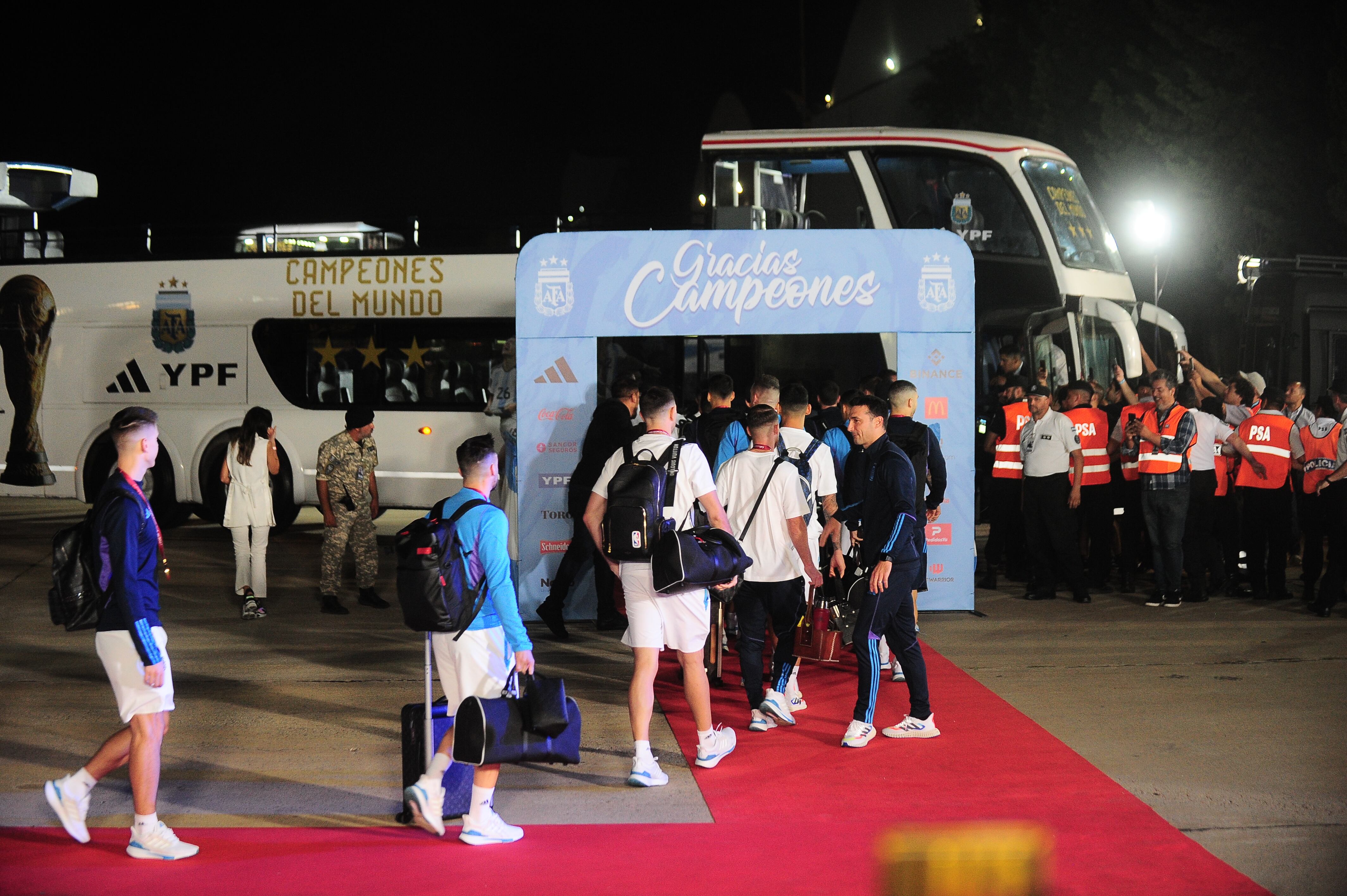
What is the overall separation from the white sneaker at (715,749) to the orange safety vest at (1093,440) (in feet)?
17.7

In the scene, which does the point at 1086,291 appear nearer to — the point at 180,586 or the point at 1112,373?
the point at 1112,373

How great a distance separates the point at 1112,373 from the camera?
505 inches

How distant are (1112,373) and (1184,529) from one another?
3.15m

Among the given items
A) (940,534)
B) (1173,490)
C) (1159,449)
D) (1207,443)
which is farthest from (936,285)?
(1207,443)

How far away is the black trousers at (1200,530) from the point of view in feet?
33.3

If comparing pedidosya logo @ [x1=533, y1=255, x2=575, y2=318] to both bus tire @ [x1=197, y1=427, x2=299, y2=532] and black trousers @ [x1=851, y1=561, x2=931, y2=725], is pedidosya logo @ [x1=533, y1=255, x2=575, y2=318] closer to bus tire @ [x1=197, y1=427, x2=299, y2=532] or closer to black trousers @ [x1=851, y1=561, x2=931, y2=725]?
black trousers @ [x1=851, y1=561, x2=931, y2=725]

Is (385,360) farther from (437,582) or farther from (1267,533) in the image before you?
(437,582)

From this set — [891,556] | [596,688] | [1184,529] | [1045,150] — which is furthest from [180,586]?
[1045,150]

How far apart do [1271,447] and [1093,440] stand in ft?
4.65

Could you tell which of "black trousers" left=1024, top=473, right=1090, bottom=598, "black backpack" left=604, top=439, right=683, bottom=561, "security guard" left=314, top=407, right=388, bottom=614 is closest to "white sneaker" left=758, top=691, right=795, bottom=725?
"black backpack" left=604, top=439, right=683, bottom=561

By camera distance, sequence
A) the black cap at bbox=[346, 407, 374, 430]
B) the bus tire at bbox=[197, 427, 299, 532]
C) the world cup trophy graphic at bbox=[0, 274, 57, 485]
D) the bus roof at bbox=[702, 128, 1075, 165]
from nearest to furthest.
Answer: the black cap at bbox=[346, 407, 374, 430]
the bus roof at bbox=[702, 128, 1075, 165]
the bus tire at bbox=[197, 427, 299, 532]
the world cup trophy graphic at bbox=[0, 274, 57, 485]

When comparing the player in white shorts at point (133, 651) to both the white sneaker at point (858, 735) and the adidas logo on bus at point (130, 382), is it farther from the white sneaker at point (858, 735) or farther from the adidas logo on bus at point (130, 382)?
the adidas logo on bus at point (130, 382)

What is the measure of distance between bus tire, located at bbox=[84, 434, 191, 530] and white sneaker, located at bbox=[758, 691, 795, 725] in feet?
31.8

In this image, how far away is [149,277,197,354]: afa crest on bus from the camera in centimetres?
1424
